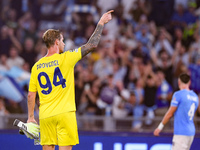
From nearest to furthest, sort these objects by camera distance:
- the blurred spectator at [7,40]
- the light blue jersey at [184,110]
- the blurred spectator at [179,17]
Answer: the light blue jersey at [184,110] → the blurred spectator at [7,40] → the blurred spectator at [179,17]

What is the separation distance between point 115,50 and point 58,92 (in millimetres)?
7250

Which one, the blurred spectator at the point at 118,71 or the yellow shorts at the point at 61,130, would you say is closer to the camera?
the yellow shorts at the point at 61,130

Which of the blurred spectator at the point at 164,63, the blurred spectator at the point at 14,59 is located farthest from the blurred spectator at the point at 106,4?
the blurred spectator at the point at 14,59

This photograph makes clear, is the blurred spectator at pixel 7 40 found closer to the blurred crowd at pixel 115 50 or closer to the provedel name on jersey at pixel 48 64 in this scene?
the blurred crowd at pixel 115 50

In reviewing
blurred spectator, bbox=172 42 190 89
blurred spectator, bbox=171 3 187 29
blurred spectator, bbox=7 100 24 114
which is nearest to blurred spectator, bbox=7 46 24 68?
blurred spectator, bbox=7 100 24 114

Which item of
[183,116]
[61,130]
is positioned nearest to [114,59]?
[183,116]

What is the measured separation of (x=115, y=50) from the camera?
498 inches

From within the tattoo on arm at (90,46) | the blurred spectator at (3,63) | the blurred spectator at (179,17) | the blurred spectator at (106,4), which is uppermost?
the blurred spectator at (106,4)

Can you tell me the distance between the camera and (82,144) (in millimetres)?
8844

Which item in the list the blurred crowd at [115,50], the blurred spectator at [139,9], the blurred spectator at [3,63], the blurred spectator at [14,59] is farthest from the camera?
the blurred spectator at [139,9]

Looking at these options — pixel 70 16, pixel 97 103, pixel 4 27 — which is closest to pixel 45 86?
pixel 97 103

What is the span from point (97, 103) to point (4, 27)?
441 centimetres

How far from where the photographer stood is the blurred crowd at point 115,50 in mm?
10578

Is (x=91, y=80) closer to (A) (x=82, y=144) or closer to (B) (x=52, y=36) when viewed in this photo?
(A) (x=82, y=144)
